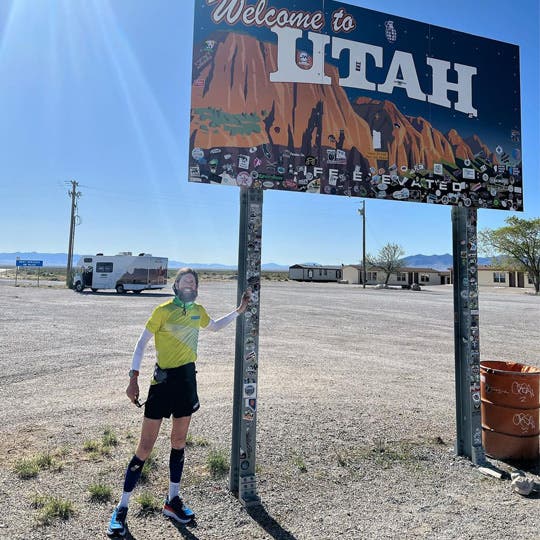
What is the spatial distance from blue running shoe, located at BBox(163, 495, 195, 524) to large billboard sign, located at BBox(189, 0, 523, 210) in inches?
104

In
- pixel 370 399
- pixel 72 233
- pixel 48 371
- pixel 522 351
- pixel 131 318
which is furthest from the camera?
pixel 72 233

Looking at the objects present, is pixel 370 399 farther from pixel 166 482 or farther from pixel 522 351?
pixel 522 351

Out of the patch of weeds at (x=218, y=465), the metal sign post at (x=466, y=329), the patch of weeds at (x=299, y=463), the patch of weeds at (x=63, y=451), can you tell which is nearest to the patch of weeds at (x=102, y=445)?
the patch of weeds at (x=63, y=451)

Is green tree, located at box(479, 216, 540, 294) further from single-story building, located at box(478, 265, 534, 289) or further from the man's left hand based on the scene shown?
the man's left hand

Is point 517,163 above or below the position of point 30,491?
above

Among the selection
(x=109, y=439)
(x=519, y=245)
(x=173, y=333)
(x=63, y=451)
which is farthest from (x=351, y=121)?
(x=519, y=245)

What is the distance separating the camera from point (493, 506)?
3.50 m

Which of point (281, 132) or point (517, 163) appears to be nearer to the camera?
point (281, 132)

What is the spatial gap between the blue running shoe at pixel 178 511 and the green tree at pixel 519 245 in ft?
178

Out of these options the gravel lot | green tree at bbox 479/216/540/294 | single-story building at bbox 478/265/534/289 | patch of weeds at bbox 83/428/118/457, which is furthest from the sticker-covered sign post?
single-story building at bbox 478/265/534/289

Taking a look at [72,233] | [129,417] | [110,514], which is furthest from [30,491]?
[72,233]

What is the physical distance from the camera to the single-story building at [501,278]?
63112 millimetres

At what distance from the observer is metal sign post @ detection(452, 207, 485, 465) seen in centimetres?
457

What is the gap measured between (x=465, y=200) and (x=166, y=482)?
4268 mm
